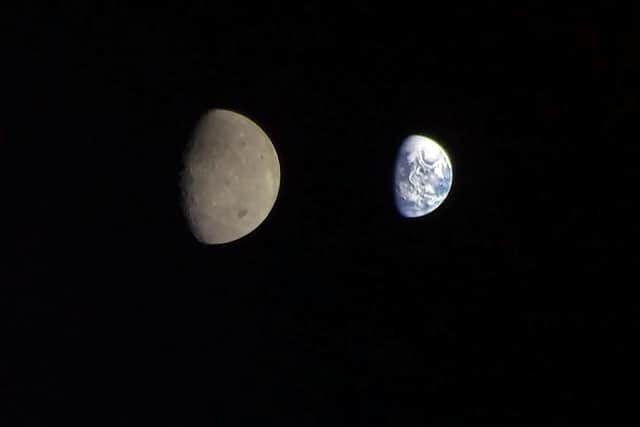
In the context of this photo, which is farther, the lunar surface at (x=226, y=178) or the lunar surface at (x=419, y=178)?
the lunar surface at (x=419, y=178)

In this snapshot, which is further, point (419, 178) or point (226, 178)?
point (419, 178)

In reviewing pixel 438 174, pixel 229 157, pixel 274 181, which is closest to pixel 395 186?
pixel 438 174

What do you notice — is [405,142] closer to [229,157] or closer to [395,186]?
[395,186]

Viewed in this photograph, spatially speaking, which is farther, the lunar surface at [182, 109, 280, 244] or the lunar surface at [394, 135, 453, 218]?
the lunar surface at [394, 135, 453, 218]
